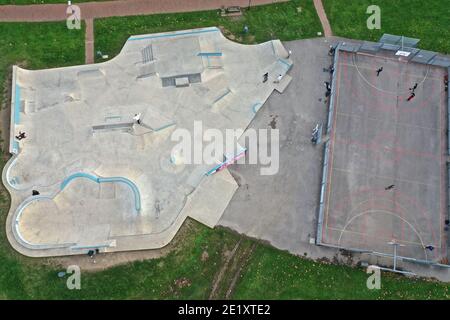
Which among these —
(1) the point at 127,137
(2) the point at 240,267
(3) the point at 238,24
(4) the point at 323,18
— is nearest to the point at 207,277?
(2) the point at 240,267

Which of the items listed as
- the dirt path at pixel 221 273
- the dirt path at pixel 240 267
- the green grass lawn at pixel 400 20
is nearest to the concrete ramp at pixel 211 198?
the dirt path at pixel 221 273

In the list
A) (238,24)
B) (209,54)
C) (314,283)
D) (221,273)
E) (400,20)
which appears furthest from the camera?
(400,20)

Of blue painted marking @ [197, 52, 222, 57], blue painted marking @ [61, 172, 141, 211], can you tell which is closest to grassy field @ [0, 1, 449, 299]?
blue painted marking @ [61, 172, 141, 211]

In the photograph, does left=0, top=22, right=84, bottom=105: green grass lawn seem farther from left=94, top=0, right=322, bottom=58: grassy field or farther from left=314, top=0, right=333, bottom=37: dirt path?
left=314, top=0, right=333, bottom=37: dirt path

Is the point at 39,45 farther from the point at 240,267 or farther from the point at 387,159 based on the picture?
the point at 387,159

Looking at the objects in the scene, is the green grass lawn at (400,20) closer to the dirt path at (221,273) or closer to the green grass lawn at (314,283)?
the green grass lawn at (314,283)
